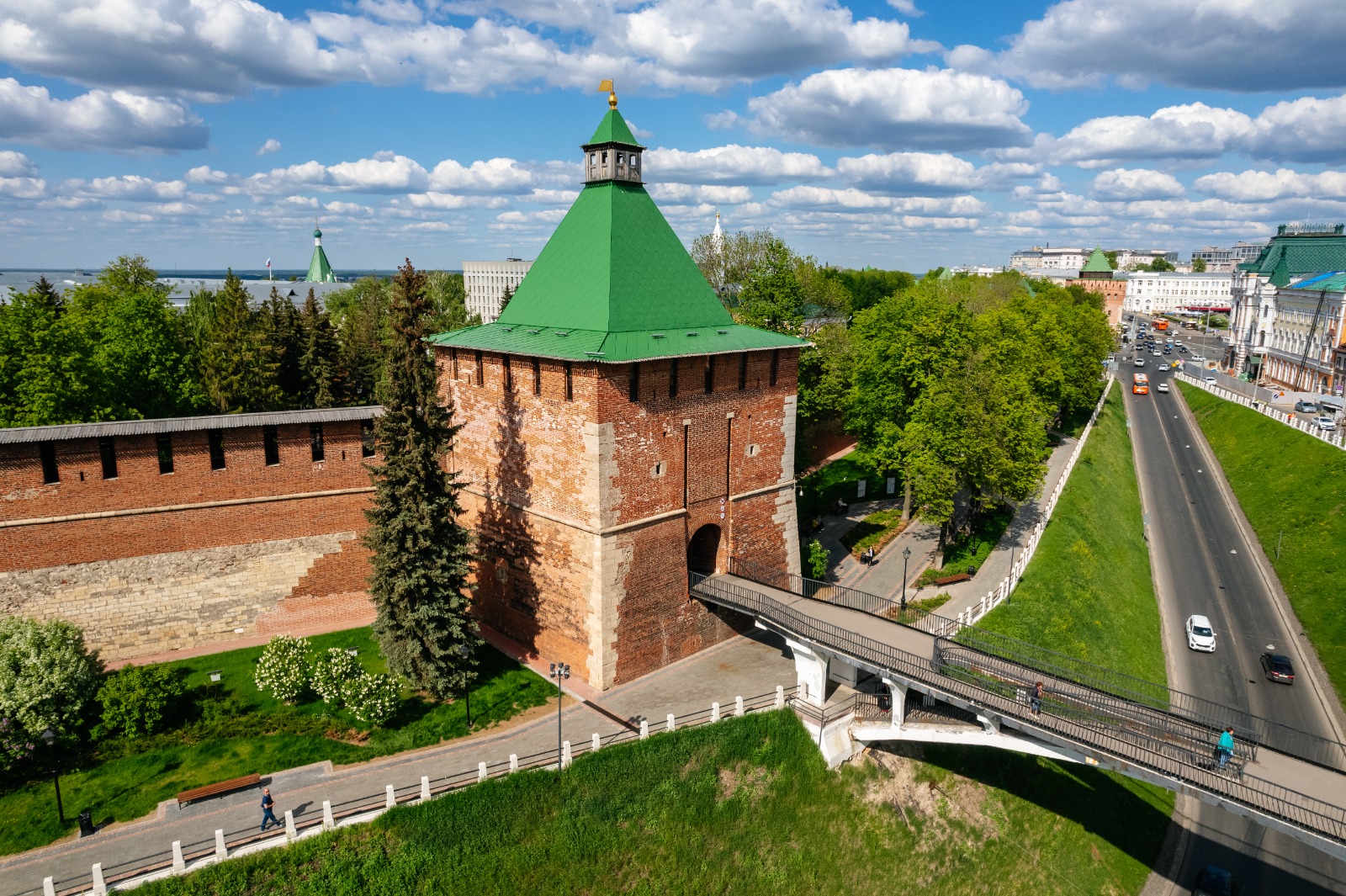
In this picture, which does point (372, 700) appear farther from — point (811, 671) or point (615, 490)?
point (811, 671)

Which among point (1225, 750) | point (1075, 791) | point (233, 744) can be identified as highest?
point (1225, 750)

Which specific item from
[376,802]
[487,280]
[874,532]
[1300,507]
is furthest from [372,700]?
[487,280]

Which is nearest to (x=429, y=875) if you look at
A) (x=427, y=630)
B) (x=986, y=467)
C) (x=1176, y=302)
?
(x=427, y=630)

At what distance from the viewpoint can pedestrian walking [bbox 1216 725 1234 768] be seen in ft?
48.7

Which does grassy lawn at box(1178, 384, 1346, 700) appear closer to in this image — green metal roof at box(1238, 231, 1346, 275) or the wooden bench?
green metal roof at box(1238, 231, 1346, 275)

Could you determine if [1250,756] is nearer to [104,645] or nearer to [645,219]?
[645,219]

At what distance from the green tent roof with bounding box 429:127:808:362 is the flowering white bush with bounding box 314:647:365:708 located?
358 inches

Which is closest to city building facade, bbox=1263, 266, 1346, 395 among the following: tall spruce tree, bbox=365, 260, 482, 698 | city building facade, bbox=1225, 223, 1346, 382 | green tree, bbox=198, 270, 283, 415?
city building facade, bbox=1225, 223, 1346, 382

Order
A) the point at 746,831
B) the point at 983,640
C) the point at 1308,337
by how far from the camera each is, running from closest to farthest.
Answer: the point at 746,831 < the point at 983,640 < the point at 1308,337

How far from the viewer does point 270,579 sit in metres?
24.6

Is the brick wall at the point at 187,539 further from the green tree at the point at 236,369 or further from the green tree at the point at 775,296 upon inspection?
the green tree at the point at 775,296

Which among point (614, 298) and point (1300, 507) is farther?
point (1300, 507)

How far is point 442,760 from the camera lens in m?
17.7

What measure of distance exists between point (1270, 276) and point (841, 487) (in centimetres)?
6657
